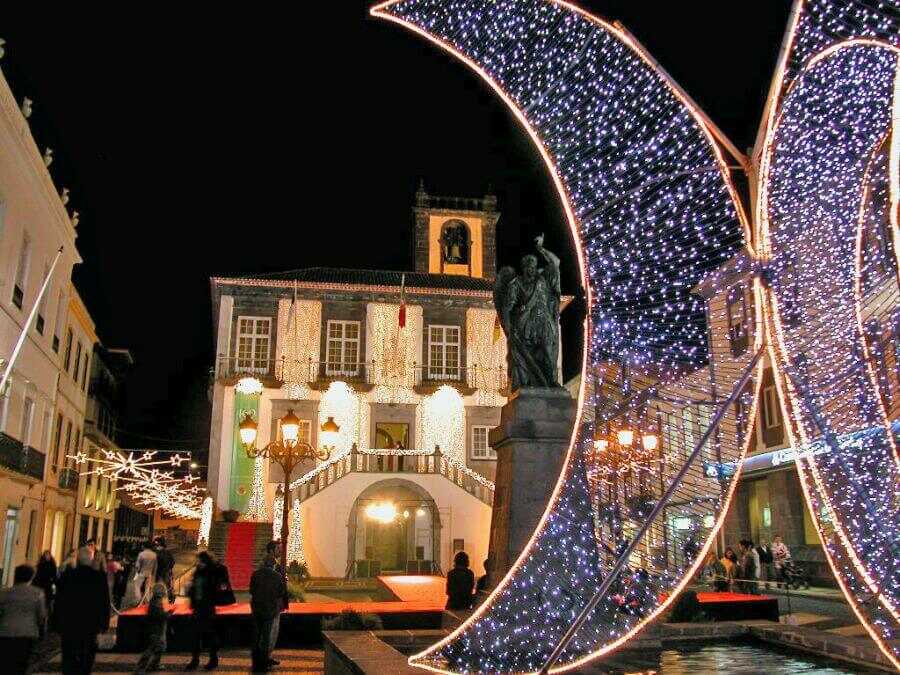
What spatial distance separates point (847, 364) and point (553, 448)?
3.16 metres

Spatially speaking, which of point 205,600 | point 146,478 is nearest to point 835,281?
point 205,600

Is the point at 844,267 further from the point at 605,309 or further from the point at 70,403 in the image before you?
the point at 70,403

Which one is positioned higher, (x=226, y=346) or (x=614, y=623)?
(x=226, y=346)

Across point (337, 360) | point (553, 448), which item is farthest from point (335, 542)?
point (553, 448)

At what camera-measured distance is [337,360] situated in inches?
1303

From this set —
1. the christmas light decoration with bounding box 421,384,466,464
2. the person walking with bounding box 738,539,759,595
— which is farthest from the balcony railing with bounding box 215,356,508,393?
the person walking with bounding box 738,539,759,595

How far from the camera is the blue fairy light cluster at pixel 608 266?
21.4ft

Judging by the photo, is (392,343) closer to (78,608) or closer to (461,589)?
(461,589)

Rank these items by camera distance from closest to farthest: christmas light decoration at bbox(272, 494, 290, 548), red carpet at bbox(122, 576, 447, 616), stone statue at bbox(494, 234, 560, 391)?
stone statue at bbox(494, 234, 560, 391), red carpet at bbox(122, 576, 447, 616), christmas light decoration at bbox(272, 494, 290, 548)

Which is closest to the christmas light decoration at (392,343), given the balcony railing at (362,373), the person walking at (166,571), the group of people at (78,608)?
the balcony railing at (362,373)

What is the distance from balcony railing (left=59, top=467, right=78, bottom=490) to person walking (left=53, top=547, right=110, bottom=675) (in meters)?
22.3

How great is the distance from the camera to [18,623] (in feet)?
22.9

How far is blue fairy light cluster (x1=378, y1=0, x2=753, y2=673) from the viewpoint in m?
6.51

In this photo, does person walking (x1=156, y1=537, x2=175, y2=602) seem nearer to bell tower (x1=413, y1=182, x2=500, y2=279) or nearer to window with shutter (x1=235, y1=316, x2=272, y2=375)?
window with shutter (x1=235, y1=316, x2=272, y2=375)
